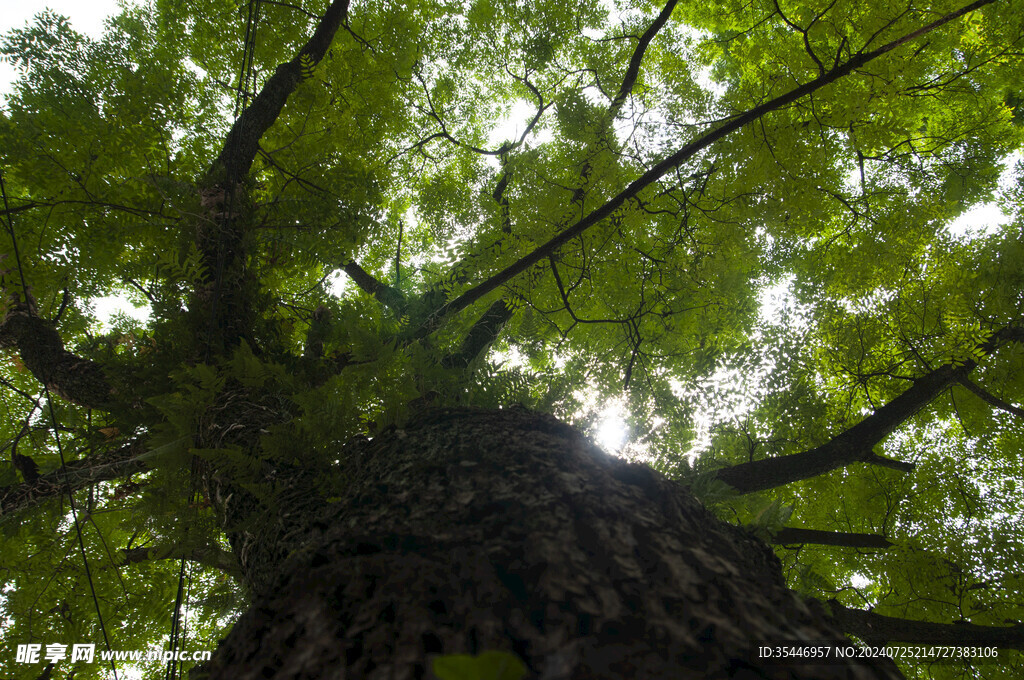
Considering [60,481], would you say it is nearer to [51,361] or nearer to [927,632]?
[51,361]

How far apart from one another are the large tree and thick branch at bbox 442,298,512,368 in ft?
0.14

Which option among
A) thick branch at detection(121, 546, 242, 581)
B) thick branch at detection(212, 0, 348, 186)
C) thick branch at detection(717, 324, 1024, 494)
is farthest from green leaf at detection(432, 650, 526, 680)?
thick branch at detection(212, 0, 348, 186)

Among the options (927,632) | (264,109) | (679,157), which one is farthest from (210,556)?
(927,632)

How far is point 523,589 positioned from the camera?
0.75m

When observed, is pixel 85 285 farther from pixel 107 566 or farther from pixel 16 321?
pixel 107 566

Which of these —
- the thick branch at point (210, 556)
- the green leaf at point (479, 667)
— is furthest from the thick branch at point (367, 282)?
the green leaf at point (479, 667)

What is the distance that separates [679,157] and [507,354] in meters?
2.76

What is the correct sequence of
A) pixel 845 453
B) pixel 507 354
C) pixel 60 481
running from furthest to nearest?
pixel 507 354 → pixel 845 453 → pixel 60 481

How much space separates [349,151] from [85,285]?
82.6 inches

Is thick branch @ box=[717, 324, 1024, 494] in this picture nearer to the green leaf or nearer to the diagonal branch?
the diagonal branch

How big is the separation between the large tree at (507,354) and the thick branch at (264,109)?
30mm

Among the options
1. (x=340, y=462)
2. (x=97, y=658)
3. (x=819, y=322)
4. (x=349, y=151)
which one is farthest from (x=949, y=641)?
(x=97, y=658)

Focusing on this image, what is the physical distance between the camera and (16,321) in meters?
2.85

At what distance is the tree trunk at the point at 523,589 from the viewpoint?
65 cm
